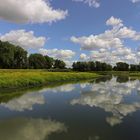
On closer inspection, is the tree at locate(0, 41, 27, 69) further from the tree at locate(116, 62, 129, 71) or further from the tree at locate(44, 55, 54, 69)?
the tree at locate(116, 62, 129, 71)

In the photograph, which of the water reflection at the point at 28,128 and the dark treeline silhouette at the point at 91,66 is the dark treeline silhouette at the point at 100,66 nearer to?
the dark treeline silhouette at the point at 91,66

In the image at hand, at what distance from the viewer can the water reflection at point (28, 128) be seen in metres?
11.1

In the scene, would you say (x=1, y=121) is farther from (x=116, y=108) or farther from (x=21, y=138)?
(x=116, y=108)

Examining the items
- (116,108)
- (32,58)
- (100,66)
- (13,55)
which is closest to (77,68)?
(100,66)

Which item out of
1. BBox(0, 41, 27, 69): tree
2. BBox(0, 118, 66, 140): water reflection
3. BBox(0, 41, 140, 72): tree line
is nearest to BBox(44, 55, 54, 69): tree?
BBox(0, 41, 140, 72): tree line

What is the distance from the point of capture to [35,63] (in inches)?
4936

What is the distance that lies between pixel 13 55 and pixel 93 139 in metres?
91.0

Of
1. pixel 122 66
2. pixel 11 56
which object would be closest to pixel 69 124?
pixel 11 56

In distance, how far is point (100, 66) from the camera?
152000 mm

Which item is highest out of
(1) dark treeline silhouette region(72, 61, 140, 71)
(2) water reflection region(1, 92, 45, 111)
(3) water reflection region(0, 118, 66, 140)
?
(1) dark treeline silhouette region(72, 61, 140, 71)

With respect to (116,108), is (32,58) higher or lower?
higher

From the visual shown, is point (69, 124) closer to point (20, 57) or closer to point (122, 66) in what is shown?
point (20, 57)

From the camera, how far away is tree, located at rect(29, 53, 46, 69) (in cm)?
12493

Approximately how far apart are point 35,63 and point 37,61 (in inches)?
77.7
